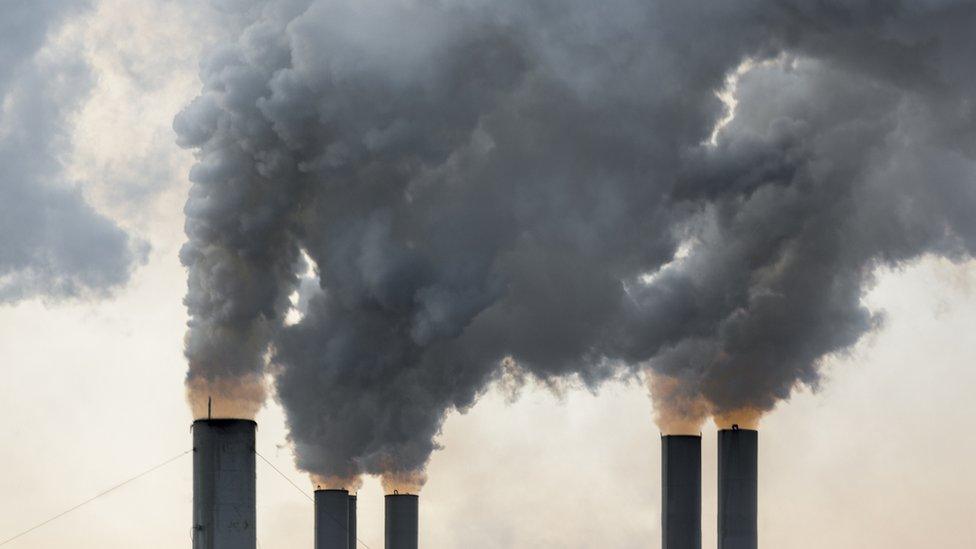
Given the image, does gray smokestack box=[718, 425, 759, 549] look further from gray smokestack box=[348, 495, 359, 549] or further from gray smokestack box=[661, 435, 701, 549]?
gray smokestack box=[348, 495, 359, 549]

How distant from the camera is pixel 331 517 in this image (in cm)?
10362

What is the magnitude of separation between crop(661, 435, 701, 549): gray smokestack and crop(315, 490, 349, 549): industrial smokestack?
17.3m

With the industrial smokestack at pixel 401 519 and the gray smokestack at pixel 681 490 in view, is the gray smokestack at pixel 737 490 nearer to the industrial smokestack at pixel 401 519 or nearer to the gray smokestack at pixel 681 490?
the gray smokestack at pixel 681 490

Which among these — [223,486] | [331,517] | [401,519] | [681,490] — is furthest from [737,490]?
[223,486]

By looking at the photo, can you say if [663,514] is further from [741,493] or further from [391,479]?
[391,479]

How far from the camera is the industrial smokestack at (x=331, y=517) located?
104 m

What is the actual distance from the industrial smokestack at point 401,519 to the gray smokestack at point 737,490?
77.4 ft

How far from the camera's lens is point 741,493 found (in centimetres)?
9188

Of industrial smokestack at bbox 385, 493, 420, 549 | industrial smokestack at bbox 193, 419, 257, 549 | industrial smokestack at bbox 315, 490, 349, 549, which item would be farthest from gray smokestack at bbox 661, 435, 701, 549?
industrial smokestack at bbox 193, 419, 257, 549

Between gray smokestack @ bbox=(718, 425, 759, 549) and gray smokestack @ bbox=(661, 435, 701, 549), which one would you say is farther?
gray smokestack @ bbox=(661, 435, 701, 549)

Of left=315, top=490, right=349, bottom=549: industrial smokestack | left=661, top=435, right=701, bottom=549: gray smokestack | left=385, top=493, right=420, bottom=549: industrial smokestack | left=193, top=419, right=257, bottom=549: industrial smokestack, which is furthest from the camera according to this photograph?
left=385, top=493, right=420, bottom=549: industrial smokestack

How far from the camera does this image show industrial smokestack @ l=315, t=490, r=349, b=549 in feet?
340

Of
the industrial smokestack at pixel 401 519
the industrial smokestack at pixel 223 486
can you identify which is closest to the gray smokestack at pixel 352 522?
the industrial smokestack at pixel 401 519

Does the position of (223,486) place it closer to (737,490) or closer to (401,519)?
(737,490)
